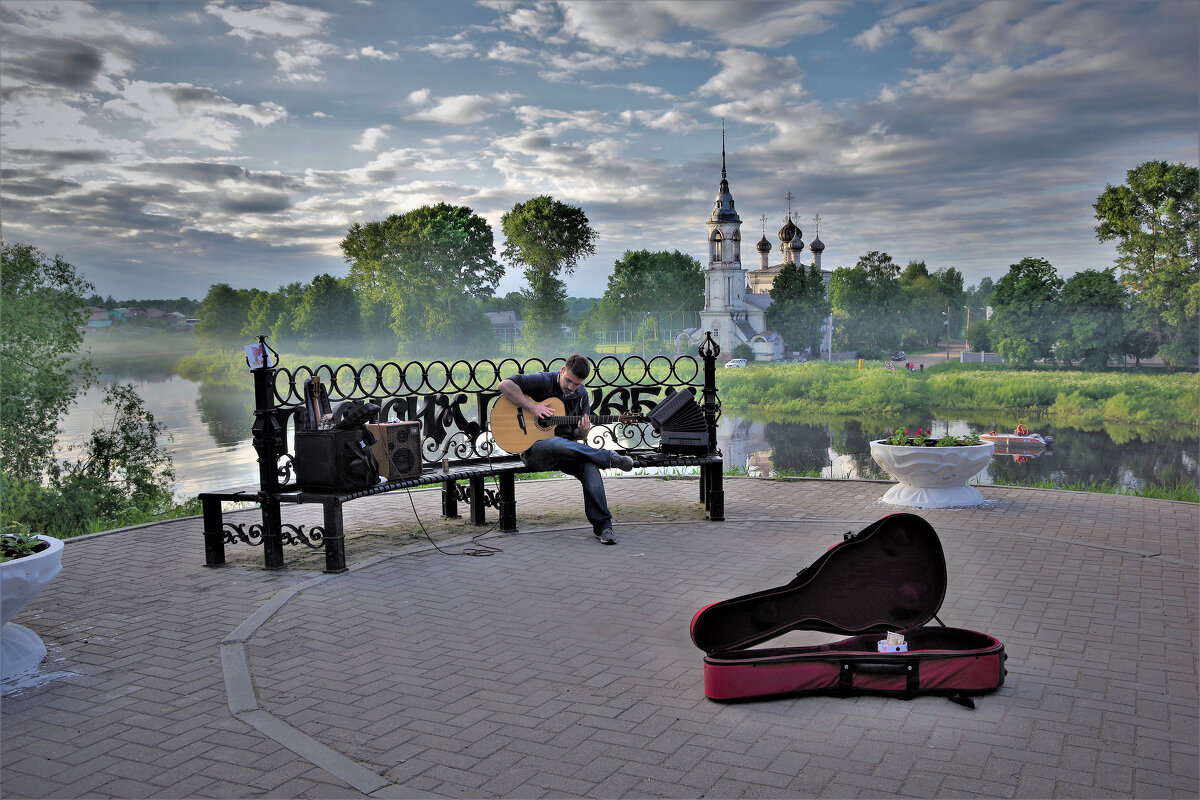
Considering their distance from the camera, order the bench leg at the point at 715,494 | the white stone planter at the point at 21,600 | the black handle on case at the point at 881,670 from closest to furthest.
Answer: the black handle on case at the point at 881,670 → the white stone planter at the point at 21,600 → the bench leg at the point at 715,494

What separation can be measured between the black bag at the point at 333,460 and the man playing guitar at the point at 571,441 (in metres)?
1.49

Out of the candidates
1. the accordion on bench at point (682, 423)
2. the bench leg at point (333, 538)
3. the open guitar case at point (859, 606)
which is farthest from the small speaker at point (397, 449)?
the open guitar case at point (859, 606)

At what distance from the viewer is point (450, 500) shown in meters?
8.22

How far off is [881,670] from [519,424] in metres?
4.37

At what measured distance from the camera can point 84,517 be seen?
1330 centimetres

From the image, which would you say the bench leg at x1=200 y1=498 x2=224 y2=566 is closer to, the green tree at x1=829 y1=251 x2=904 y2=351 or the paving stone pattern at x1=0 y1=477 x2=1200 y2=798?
the paving stone pattern at x1=0 y1=477 x2=1200 y2=798

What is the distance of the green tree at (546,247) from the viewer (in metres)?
51.0

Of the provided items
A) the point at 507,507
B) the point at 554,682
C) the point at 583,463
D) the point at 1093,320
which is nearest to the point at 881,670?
the point at 554,682

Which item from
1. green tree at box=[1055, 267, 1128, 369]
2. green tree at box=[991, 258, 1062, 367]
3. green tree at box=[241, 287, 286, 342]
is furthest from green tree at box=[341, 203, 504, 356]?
green tree at box=[1055, 267, 1128, 369]

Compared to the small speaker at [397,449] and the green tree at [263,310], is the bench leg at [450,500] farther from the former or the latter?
the green tree at [263,310]

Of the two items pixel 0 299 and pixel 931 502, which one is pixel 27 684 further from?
pixel 0 299

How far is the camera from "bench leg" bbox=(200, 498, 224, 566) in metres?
6.58

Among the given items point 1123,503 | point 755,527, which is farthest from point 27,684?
point 1123,503

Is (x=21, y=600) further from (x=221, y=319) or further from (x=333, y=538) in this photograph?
(x=221, y=319)
